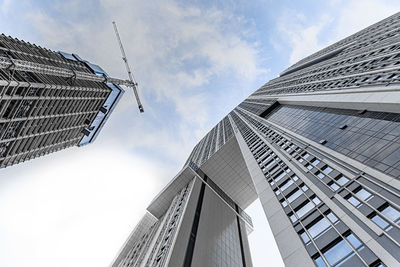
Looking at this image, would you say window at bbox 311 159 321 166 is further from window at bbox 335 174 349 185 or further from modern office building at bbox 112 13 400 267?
window at bbox 335 174 349 185

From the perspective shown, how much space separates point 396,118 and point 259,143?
24.5 metres

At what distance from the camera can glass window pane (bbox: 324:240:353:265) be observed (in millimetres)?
16656

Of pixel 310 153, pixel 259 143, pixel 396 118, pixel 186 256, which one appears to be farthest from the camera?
pixel 259 143

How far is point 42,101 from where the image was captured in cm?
5012

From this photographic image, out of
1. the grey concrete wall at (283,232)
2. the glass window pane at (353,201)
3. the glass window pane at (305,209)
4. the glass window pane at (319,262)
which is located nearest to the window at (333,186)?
the glass window pane at (353,201)

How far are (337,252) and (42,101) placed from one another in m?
53.4

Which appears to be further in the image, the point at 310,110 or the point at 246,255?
the point at 246,255

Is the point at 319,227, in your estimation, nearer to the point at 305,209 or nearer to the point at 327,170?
the point at 305,209

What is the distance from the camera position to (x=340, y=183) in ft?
73.6

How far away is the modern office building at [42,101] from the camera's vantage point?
4291cm

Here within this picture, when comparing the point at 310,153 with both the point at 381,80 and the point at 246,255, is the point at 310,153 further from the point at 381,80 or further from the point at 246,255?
the point at 246,255

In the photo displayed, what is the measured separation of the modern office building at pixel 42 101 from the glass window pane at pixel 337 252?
44.2 metres

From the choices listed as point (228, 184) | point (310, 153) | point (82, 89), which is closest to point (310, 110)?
point (310, 153)

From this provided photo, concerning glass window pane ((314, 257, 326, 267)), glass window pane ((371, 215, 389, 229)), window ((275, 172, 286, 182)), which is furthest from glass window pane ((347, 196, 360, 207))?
window ((275, 172, 286, 182))
